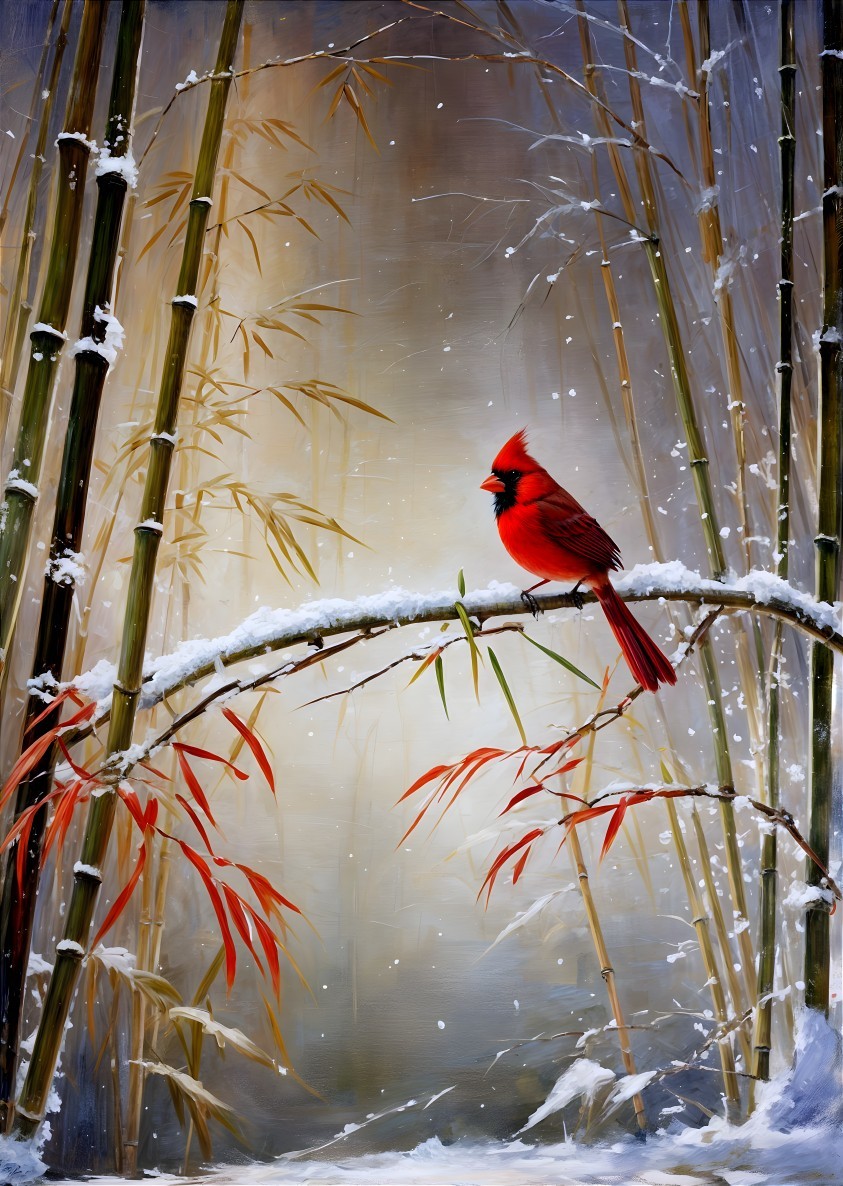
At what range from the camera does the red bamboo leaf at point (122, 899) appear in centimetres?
125

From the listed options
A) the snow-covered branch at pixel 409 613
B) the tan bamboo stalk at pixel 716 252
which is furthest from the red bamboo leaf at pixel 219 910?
the tan bamboo stalk at pixel 716 252

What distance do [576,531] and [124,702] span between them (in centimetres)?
72

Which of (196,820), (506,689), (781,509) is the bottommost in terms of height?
(196,820)

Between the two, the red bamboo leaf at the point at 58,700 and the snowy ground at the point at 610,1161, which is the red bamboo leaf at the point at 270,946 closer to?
the snowy ground at the point at 610,1161

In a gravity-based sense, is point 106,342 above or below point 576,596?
above

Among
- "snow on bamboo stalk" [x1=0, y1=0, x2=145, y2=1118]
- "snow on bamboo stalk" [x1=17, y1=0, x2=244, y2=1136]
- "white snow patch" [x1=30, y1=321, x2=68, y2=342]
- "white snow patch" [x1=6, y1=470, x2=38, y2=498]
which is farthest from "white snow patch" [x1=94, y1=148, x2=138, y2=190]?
"white snow patch" [x1=6, y1=470, x2=38, y2=498]

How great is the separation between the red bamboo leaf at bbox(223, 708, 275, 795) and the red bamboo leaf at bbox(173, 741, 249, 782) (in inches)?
1.3

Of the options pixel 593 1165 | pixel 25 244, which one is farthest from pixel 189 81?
pixel 593 1165

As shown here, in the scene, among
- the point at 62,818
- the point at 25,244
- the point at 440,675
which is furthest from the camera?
the point at 25,244

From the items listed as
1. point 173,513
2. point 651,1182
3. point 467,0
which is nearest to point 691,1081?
point 651,1182

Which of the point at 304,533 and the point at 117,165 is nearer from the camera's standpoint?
the point at 117,165

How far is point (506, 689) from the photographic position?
4.30 ft

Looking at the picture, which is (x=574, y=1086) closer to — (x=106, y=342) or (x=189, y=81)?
(x=106, y=342)

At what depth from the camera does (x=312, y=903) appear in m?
1.36
